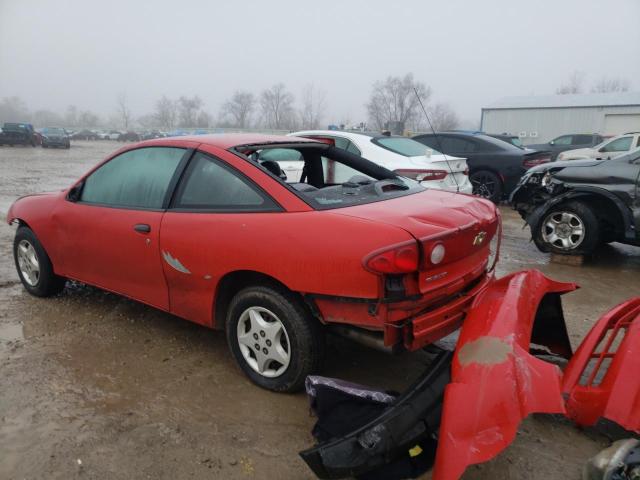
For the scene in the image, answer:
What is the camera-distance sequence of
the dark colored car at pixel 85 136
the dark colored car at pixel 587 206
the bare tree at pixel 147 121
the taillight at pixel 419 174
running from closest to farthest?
the dark colored car at pixel 587 206, the taillight at pixel 419 174, the dark colored car at pixel 85 136, the bare tree at pixel 147 121

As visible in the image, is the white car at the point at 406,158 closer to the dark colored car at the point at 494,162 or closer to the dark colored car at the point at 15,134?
the dark colored car at the point at 494,162

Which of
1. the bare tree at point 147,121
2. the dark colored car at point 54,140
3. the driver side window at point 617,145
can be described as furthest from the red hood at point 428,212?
the bare tree at point 147,121

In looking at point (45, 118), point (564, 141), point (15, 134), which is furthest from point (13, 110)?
point (564, 141)

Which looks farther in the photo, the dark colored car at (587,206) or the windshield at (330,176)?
the dark colored car at (587,206)

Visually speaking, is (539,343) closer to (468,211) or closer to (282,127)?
(468,211)

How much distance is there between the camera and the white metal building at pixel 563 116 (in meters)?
35.8

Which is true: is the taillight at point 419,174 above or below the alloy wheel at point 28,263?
above

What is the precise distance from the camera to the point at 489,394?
203 centimetres

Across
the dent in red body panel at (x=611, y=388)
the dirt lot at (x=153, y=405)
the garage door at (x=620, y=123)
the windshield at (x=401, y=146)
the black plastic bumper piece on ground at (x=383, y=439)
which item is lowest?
the dirt lot at (x=153, y=405)

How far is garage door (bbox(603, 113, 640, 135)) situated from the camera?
114 ft

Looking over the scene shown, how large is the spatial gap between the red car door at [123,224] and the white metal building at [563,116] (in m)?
38.7

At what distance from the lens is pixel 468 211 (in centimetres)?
302

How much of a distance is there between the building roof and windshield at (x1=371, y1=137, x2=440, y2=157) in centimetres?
3443

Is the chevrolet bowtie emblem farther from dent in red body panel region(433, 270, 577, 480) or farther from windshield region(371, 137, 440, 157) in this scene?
windshield region(371, 137, 440, 157)
